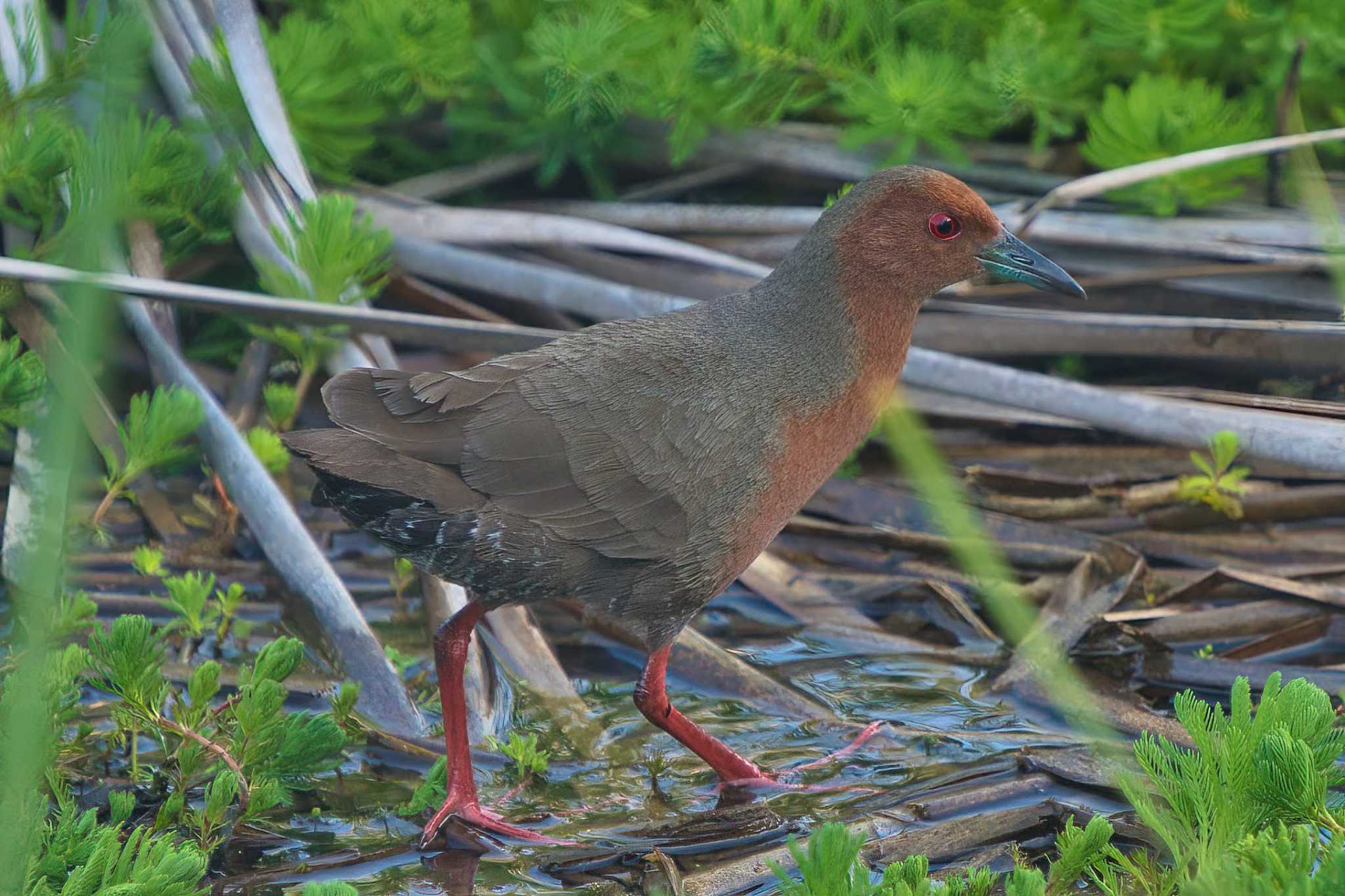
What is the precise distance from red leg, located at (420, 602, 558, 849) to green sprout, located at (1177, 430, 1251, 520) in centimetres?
198

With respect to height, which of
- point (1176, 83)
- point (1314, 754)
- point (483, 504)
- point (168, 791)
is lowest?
point (168, 791)

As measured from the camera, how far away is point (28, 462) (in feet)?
12.3

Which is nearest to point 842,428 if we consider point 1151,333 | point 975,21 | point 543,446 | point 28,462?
point 543,446

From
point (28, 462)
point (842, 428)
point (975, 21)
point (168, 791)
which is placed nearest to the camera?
point (168, 791)

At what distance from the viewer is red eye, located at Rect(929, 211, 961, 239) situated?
3332 mm

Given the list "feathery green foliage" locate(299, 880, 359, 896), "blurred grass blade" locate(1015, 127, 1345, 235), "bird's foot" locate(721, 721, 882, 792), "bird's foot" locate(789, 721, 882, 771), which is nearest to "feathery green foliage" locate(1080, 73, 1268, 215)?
"blurred grass blade" locate(1015, 127, 1345, 235)

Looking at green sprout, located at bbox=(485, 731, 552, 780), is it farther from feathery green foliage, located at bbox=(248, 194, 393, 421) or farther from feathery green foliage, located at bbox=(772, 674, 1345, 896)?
feathery green foliage, located at bbox=(248, 194, 393, 421)

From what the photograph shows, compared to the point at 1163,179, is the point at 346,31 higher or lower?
higher

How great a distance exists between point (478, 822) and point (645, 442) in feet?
2.96

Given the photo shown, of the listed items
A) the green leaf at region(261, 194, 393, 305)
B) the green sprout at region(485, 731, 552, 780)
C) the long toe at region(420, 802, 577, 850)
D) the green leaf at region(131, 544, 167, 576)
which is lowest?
the long toe at region(420, 802, 577, 850)

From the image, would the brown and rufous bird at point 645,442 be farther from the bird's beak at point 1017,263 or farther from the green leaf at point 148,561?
the green leaf at point 148,561

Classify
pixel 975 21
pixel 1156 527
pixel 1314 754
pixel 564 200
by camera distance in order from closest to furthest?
pixel 1314 754, pixel 1156 527, pixel 975 21, pixel 564 200

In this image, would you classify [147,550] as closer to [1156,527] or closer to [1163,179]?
[1156,527]

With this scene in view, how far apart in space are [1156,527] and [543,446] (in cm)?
201
